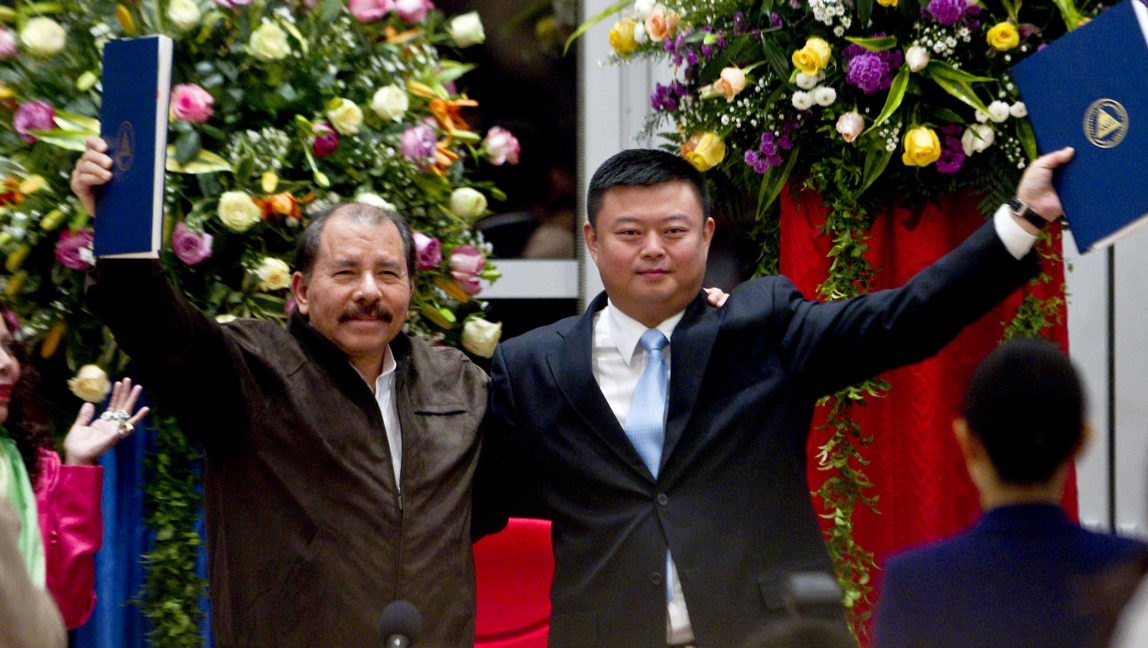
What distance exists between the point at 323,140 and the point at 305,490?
83 centimetres

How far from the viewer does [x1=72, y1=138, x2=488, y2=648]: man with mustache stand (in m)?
2.00

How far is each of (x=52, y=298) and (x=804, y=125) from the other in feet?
5.52

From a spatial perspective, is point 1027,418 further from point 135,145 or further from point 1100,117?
point 135,145

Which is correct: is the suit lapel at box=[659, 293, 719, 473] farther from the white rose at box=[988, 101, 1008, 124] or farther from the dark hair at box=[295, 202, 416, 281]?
the white rose at box=[988, 101, 1008, 124]

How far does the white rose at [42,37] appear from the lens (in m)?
2.38

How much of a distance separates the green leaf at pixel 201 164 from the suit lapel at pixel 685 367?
40.2 inches

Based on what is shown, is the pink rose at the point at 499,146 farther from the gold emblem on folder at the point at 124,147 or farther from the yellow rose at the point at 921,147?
the gold emblem on folder at the point at 124,147

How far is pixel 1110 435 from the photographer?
3.30m

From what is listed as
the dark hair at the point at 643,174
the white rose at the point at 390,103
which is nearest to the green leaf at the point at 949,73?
the dark hair at the point at 643,174

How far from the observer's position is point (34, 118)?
7.64 feet

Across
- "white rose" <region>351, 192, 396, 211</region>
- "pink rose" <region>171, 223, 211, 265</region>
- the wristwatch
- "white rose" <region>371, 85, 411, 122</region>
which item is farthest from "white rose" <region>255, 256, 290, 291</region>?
the wristwatch

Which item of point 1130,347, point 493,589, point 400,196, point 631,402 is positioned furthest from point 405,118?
point 1130,347

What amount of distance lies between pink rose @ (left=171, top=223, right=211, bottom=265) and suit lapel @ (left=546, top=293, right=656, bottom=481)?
2.51 feet

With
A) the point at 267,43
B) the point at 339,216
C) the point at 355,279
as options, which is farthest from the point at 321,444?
the point at 267,43
